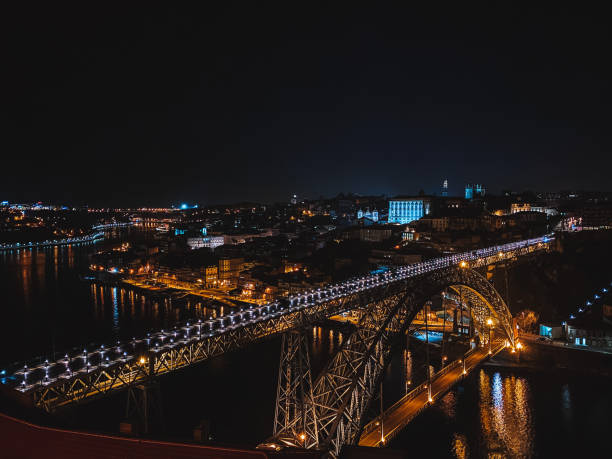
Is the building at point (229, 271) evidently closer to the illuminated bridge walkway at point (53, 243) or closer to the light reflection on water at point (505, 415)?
the light reflection on water at point (505, 415)

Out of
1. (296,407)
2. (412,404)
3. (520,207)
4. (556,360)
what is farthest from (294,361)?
(520,207)

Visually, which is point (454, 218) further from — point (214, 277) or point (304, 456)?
point (304, 456)

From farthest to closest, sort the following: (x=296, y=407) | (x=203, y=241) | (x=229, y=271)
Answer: (x=203, y=241), (x=229, y=271), (x=296, y=407)

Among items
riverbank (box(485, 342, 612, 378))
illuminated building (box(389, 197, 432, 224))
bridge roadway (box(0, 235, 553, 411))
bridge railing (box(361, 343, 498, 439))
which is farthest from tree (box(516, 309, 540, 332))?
illuminated building (box(389, 197, 432, 224))

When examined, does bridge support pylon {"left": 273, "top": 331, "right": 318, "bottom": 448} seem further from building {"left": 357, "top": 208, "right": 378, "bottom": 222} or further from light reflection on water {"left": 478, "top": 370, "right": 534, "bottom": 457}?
building {"left": 357, "top": 208, "right": 378, "bottom": 222}

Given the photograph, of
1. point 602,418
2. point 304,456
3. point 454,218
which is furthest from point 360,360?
point 454,218

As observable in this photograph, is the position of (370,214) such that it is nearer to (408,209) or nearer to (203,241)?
(408,209)
